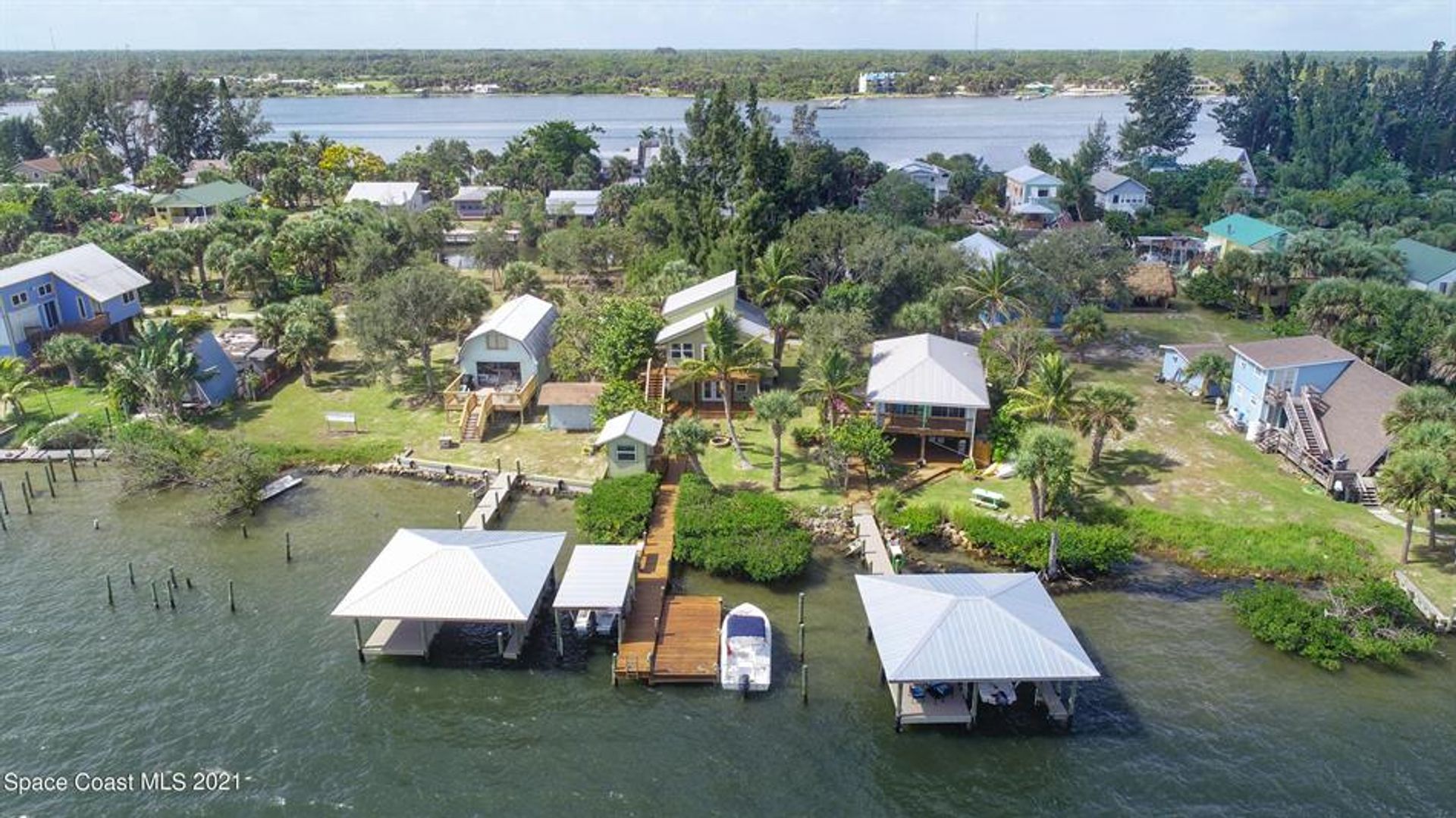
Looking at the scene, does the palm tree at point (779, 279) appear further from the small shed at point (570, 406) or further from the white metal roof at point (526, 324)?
the white metal roof at point (526, 324)

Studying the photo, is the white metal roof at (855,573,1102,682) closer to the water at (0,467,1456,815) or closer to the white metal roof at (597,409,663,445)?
the water at (0,467,1456,815)

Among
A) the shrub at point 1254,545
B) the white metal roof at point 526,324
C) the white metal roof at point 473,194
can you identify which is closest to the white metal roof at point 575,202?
the white metal roof at point 473,194

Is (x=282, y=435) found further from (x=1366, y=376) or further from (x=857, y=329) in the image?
(x=1366, y=376)

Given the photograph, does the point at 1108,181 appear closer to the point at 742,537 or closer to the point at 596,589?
the point at 742,537

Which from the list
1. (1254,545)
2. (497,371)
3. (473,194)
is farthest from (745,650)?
(473,194)

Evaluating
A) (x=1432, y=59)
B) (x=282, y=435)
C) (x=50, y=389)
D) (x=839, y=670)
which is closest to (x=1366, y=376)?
(x=839, y=670)

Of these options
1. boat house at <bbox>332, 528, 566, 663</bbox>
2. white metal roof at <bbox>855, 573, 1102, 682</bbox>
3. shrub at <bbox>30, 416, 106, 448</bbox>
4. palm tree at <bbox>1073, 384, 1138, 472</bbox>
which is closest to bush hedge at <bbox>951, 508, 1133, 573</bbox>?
white metal roof at <bbox>855, 573, 1102, 682</bbox>
